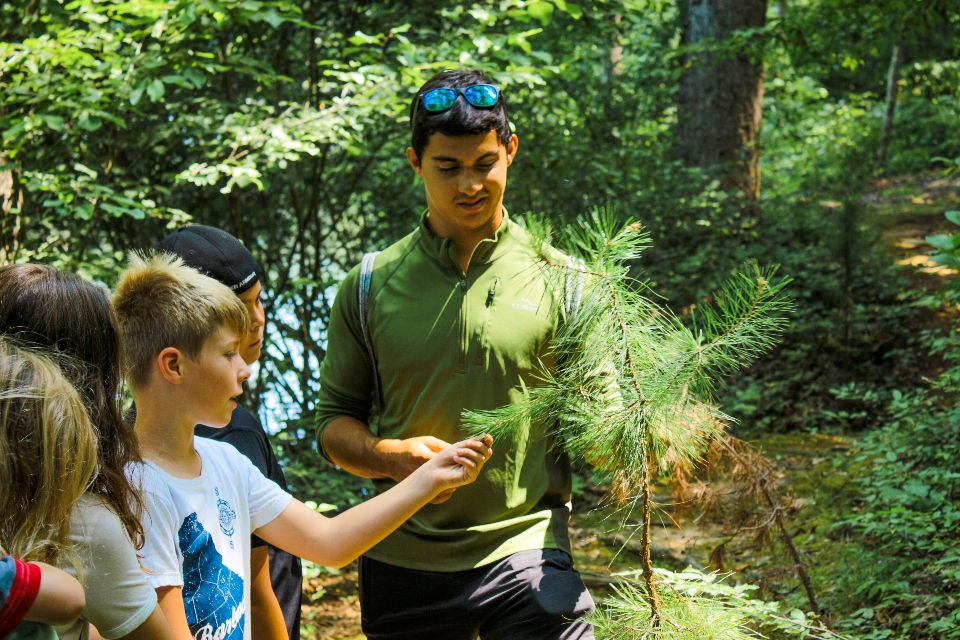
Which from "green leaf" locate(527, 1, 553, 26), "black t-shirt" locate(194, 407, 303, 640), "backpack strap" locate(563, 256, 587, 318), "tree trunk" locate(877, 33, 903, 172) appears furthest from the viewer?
"tree trunk" locate(877, 33, 903, 172)

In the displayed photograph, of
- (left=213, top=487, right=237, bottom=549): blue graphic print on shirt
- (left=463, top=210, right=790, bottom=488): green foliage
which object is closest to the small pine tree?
(left=463, top=210, right=790, bottom=488): green foliage

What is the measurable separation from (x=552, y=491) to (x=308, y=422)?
10.9 ft

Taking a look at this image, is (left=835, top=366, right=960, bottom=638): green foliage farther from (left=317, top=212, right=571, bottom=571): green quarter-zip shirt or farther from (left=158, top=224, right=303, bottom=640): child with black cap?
(left=158, top=224, right=303, bottom=640): child with black cap

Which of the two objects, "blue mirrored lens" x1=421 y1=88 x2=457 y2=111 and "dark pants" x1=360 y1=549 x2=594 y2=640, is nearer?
"dark pants" x1=360 y1=549 x2=594 y2=640

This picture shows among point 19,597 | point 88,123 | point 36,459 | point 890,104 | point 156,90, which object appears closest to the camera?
point 19,597

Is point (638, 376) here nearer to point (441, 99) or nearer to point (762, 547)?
point (441, 99)

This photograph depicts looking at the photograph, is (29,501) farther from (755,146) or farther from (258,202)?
(755,146)

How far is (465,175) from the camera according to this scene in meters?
2.18

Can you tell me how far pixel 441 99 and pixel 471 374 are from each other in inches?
28.9

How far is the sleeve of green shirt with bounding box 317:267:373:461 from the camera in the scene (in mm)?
2332

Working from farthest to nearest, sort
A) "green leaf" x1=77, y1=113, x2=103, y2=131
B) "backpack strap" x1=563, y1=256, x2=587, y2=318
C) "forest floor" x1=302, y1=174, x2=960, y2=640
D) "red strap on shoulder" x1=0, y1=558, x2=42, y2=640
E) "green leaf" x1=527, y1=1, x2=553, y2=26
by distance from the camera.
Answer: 1. "green leaf" x1=527, y1=1, x2=553, y2=26
2. "green leaf" x1=77, y1=113, x2=103, y2=131
3. "forest floor" x1=302, y1=174, x2=960, y2=640
4. "backpack strap" x1=563, y1=256, x2=587, y2=318
5. "red strap on shoulder" x1=0, y1=558, x2=42, y2=640

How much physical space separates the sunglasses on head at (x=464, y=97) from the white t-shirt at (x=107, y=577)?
4.27 ft

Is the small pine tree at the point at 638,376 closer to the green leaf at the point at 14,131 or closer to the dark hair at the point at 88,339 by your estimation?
the dark hair at the point at 88,339

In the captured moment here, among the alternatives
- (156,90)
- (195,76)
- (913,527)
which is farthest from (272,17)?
(913,527)
